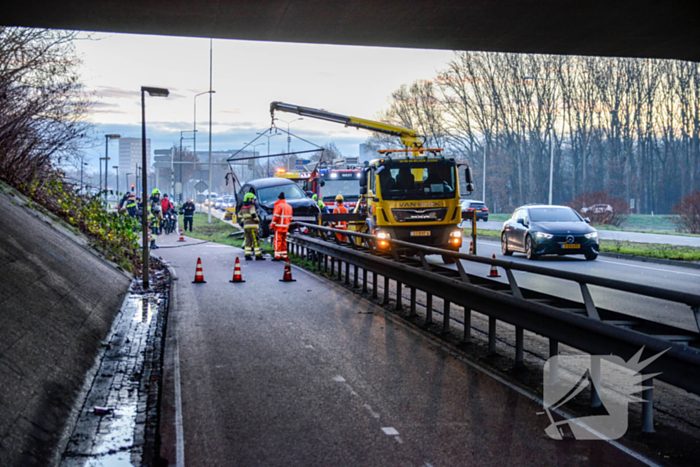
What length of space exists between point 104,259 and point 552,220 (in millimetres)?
13155

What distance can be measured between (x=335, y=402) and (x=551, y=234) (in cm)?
1550

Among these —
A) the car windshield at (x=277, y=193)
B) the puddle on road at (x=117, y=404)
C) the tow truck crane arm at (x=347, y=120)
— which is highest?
the tow truck crane arm at (x=347, y=120)

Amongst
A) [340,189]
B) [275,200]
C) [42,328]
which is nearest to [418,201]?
[275,200]

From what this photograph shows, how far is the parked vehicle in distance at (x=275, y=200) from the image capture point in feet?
90.5

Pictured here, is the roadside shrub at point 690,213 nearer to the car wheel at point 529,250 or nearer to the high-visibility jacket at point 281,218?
the car wheel at point 529,250

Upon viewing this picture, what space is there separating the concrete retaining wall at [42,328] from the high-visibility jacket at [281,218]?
720 centimetres

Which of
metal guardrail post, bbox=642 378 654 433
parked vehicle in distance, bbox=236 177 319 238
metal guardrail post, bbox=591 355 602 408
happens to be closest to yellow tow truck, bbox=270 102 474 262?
parked vehicle in distance, bbox=236 177 319 238

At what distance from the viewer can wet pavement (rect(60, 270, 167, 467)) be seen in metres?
5.02

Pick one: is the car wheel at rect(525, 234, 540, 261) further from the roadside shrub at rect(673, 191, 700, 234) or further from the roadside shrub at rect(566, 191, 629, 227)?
the roadside shrub at rect(566, 191, 629, 227)

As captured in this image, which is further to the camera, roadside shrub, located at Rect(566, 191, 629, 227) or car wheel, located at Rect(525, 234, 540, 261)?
roadside shrub, located at Rect(566, 191, 629, 227)

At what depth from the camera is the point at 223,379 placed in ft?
23.3

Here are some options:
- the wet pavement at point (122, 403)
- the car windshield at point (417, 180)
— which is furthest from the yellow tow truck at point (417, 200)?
the wet pavement at point (122, 403)

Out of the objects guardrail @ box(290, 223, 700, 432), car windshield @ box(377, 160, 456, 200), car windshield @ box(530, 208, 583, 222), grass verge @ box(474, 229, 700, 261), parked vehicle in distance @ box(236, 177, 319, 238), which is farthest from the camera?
parked vehicle in distance @ box(236, 177, 319, 238)

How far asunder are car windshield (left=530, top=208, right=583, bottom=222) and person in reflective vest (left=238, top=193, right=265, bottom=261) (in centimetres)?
839
